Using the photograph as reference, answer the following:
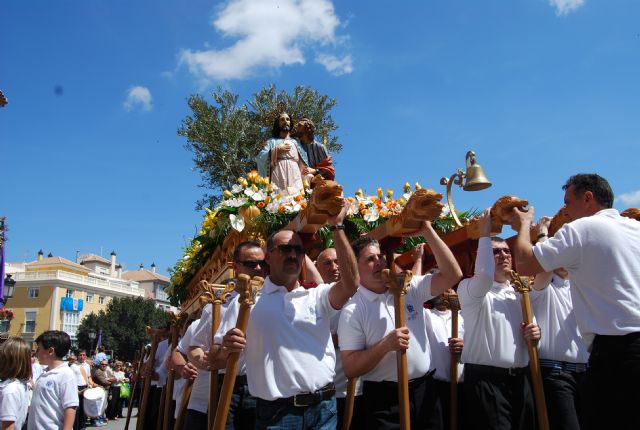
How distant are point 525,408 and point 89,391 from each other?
876 centimetres

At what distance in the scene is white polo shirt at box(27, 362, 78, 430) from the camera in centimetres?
479

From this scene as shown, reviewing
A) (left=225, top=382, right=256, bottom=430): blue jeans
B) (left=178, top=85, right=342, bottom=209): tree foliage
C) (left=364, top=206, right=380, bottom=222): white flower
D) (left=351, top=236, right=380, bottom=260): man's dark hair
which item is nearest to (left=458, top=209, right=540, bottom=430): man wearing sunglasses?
(left=351, top=236, right=380, bottom=260): man's dark hair

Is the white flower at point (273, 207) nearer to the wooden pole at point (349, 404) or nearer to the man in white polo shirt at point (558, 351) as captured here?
the wooden pole at point (349, 404)

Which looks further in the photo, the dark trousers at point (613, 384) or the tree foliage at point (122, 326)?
the tree foliage at point (122, 326)

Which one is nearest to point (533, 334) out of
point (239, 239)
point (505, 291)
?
point (505, 291)

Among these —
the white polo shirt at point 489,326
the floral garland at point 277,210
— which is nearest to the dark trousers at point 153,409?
the floral garland at point 277,210

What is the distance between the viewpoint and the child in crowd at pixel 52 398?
15.7 feet

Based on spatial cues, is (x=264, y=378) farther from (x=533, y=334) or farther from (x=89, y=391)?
(x=89, y=391)

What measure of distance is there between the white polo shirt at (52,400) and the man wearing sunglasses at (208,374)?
1.10 metres

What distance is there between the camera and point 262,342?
11.8 ft

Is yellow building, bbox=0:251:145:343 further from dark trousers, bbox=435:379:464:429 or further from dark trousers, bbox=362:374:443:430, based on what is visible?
dark trousers, bbox=362:374:443:430

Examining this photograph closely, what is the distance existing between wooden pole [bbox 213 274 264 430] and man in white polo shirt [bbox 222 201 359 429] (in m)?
0.08

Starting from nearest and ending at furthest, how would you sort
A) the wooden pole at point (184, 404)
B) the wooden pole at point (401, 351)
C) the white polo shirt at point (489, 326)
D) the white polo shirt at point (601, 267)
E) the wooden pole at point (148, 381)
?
the white polo shirt at point (601, 267) → the wooden pole at point (401, 351) → the white polo shirt at point (489, 326) → the wooden pole at point (184, 404) → the wooden pole at point (148, 381)

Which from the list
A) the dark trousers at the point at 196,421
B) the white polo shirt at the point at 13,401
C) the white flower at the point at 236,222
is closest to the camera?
the dark trousers at the point at 196,421
